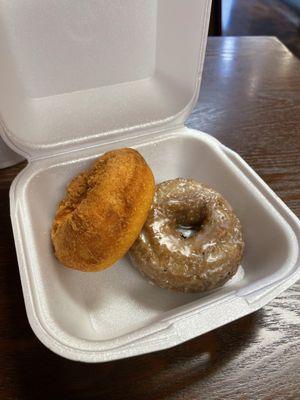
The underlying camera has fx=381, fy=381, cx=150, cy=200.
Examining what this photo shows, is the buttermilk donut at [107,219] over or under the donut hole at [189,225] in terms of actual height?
over

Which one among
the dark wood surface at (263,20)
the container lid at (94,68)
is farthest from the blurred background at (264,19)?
the container lid at (94,68)

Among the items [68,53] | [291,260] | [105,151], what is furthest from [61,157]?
[291,260]

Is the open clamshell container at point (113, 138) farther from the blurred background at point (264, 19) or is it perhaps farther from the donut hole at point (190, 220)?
the blurred background at point (264, 19)

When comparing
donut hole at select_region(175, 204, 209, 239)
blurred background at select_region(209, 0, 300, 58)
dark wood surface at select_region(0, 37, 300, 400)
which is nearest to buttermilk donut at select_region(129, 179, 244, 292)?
donut hole at select_region(175, 204, 209, 239)

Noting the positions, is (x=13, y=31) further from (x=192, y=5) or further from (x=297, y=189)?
(x=297, y=189)

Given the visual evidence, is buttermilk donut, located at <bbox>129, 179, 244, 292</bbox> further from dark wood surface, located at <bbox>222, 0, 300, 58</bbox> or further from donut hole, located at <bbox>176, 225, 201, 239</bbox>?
dark wood surface, located at <bbox>222, 0, 300, 58</bbox>
